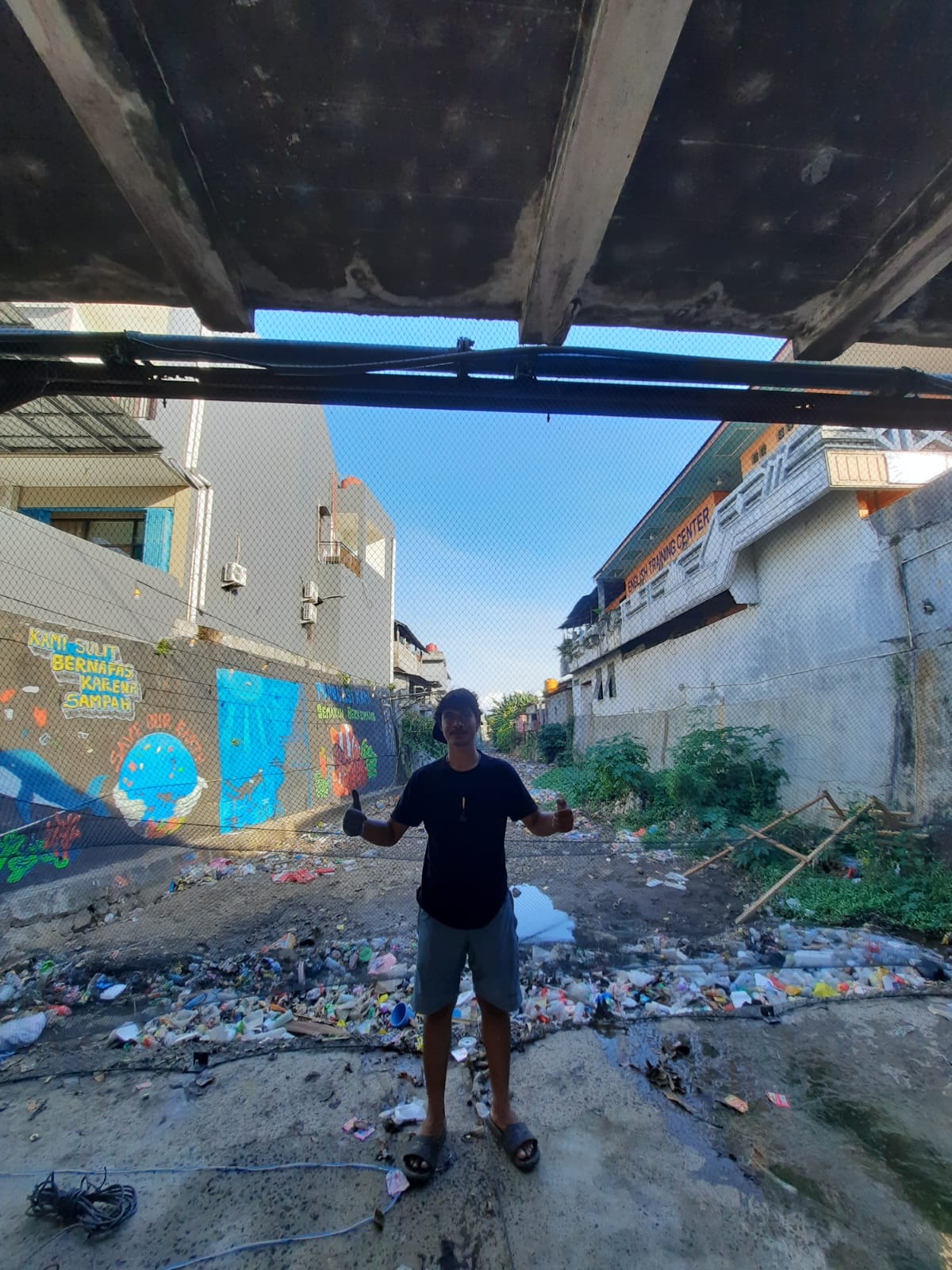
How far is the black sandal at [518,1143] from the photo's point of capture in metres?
1.74

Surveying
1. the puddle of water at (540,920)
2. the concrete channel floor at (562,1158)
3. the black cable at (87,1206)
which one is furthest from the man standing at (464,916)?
the puddle of water at (540,920)

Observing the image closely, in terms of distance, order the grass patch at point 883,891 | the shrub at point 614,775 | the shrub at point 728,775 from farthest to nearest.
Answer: the shrub at point 614,775
the shrub at point 728,775
the grass patch at point 883,891

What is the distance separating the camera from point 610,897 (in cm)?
532

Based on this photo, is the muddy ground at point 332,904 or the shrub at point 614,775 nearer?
the muddy ground at point 332,904

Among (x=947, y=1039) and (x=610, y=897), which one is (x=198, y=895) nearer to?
(x=610, y=897)

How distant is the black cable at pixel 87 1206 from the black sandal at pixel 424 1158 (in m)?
0.83

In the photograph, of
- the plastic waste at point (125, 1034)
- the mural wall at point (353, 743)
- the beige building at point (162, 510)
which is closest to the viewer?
the plastic waste at point (125, 1034)

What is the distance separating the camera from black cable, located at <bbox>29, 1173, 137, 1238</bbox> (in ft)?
5.13

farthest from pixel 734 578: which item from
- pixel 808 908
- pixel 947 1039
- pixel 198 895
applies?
pixel 198 895

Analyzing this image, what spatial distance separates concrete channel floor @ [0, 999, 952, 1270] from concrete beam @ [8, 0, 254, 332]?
9.02 ft

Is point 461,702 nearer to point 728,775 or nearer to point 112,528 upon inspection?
point 728,775

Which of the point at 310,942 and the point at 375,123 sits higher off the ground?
the point at 375,123

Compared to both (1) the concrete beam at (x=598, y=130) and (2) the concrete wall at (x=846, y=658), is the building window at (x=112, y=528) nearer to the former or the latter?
(1) the concrete beam at (x=598, y=130)

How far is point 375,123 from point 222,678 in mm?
7540
